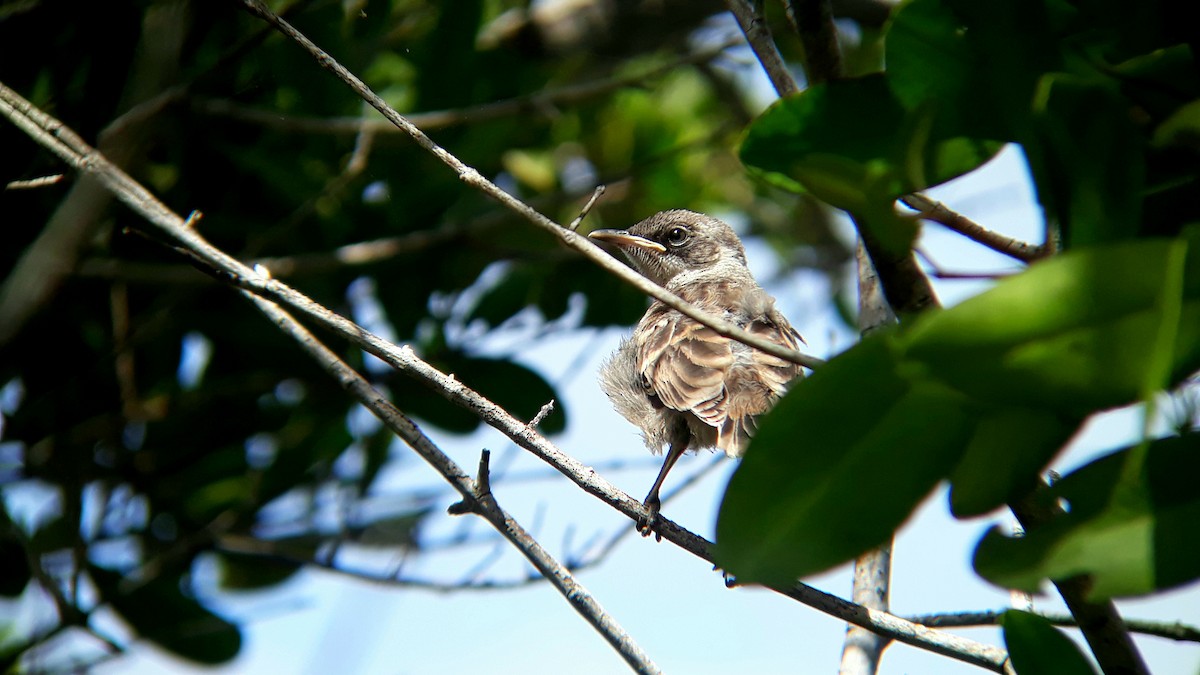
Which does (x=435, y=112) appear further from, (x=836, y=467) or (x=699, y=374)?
(x=836, y=467)

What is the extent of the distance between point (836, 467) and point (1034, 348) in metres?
0.28

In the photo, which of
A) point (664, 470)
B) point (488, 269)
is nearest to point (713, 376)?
point (664, 470)

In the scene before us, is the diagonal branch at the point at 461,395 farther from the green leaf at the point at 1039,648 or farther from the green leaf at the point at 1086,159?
the green leaf at the point at 1086,159

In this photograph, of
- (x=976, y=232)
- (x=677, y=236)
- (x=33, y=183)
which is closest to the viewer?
(x=976, y=232)

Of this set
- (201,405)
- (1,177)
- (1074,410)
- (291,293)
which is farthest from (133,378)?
(1074,410)

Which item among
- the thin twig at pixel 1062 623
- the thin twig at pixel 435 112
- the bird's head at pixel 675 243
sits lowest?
the thin twig at pixel 1062 623

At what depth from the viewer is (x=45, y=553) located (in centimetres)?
395

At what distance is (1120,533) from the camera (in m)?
1.16

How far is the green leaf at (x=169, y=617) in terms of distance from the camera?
151 inches

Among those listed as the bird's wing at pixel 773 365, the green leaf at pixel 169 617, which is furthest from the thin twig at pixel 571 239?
the green leaf at pixel 169 617

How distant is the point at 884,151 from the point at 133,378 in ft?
11.0

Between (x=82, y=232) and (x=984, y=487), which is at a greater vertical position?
(x=82, y=232)

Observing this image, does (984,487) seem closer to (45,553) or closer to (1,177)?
(1,177)

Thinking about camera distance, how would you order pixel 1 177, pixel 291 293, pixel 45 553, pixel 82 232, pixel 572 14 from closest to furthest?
pixel 291 293
pixel 82 232
pixel 1 177
pixel 45 553
pixel 572 14
